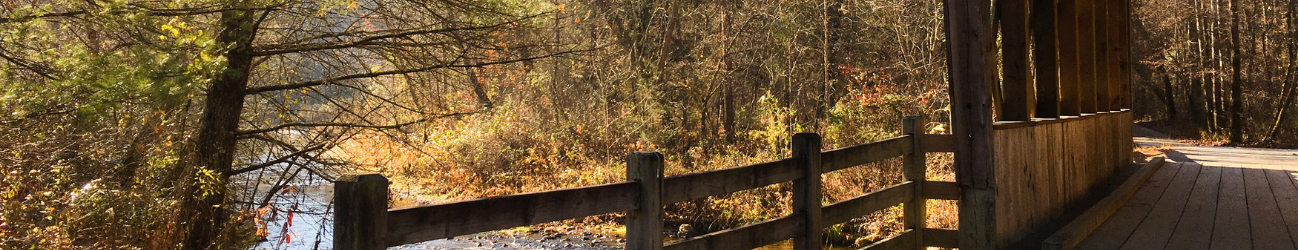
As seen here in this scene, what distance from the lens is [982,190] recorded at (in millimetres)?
5867

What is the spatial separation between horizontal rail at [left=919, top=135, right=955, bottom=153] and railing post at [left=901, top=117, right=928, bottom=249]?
1.0 inches

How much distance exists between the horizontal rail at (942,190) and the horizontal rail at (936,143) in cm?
23

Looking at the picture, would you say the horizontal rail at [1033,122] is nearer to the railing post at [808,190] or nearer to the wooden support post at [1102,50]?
the railing post at [808,190]

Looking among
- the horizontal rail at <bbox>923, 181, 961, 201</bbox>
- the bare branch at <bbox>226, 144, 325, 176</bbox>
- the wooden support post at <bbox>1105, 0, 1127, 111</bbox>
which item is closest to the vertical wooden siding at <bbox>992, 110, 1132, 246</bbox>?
the horizontal rail at <bbox>923, 181, 961, 201</bbox>

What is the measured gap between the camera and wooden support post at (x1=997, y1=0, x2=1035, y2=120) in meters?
6.57

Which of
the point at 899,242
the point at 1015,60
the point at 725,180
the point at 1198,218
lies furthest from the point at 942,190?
the point at 1198,218

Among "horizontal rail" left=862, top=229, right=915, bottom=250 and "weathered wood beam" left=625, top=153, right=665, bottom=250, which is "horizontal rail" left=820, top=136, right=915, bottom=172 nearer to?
"horizontal rail" left=862, top=229, right=915, bottom=250

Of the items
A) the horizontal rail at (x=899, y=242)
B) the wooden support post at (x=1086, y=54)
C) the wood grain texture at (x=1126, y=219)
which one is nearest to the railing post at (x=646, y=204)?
the horizontal rail at (x=899, y=242)

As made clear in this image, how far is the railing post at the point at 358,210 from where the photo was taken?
2943 millimetres

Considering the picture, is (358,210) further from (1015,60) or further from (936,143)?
(1015,60)

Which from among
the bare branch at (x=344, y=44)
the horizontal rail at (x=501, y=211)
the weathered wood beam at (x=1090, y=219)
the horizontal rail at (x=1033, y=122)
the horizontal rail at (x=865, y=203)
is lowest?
the weathered wood beam at (x=1090, y=219)

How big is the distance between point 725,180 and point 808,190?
2.59 ft

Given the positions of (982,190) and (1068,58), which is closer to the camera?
(982,190)

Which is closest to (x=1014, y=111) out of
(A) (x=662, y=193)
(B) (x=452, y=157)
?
(A) (x=662, y=193)
